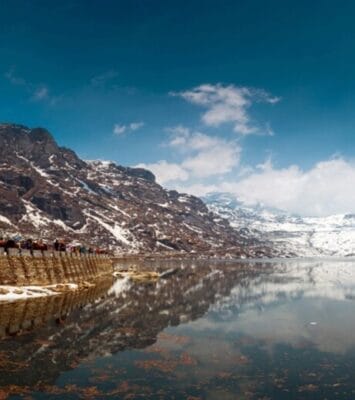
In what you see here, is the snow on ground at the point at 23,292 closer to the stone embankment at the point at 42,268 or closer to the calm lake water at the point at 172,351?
the stone embankment at the point at 42,268

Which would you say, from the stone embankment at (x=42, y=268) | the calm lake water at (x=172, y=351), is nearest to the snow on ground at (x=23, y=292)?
the stone embankment at (x=42, y=268)

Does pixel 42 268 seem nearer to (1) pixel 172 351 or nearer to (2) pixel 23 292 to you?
(2) pixel 23 292

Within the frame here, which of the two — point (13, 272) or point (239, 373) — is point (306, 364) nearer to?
point (239, 373)

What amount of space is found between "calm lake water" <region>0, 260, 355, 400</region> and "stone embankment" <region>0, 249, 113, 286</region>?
666 centimetres

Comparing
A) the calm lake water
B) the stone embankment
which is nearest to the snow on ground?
the stone embankment

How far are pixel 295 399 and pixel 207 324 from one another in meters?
28.3

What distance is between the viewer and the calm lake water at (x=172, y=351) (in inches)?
1046

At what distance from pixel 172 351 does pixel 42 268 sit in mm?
44472

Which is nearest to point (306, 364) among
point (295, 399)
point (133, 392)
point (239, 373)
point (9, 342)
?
point (239, 373)

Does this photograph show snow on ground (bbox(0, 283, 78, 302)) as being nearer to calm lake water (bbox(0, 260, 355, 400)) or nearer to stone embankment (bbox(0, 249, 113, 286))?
stone embankment (bbox(0, 249, 113, 286))

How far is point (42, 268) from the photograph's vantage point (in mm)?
75250

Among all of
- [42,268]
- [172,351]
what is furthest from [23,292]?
[172,351]

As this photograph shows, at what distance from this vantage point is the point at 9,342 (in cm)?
3662

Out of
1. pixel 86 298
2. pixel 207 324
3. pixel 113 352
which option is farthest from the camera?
pixel 86 298
